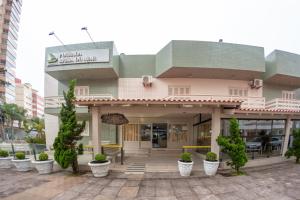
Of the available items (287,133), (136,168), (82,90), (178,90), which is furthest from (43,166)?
(287,133)

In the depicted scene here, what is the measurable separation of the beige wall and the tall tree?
585 centimetres

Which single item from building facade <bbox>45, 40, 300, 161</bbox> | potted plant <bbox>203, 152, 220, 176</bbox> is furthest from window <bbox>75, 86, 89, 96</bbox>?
potted plant <bbox>203, 152, 220, 176</bbox>

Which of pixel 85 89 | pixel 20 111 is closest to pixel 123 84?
pixel 85 89

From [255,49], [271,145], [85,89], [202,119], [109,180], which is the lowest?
[109,180]

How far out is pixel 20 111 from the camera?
37.1m

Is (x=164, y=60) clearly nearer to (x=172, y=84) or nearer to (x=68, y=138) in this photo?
(x=172, y=84)

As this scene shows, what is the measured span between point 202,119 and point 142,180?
6.13 meters

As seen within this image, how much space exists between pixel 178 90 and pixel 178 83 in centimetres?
55

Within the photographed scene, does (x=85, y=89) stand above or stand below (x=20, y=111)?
above

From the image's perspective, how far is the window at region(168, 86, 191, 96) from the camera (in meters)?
12.9

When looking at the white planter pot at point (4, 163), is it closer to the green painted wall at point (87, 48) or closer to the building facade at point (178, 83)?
the building facade at point (178, 83)

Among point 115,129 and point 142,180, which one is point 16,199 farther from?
point 115,129

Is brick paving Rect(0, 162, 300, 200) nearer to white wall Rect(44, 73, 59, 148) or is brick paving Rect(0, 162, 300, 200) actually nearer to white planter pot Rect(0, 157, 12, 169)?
white planter pot Rect(0, 157, 12, 169)

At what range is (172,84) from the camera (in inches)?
509
